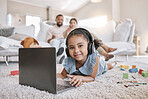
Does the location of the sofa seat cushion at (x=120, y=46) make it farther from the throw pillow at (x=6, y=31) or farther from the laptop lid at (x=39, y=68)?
the laptop lid at (x=39, y=68)

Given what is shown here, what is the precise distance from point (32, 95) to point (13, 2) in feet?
20.3

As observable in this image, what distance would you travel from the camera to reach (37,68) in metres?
0.70

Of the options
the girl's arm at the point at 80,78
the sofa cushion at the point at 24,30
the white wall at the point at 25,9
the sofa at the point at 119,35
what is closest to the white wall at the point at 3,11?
the white wall at the point at 25,9

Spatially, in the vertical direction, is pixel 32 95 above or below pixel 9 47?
below

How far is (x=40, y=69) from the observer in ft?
2.25

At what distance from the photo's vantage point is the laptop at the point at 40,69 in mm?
632

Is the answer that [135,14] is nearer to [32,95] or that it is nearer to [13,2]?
[13,2]

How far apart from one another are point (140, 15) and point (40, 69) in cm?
519

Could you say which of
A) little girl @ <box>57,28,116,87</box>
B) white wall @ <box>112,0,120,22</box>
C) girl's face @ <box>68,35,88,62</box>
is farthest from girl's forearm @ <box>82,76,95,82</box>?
white wall @ <box>112,0,120,22</box>

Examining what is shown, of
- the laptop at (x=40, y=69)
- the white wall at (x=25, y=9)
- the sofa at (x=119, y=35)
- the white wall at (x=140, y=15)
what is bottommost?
the laptop at (x=40, y=69)

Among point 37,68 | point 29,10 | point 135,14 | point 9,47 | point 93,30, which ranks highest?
point 29,10

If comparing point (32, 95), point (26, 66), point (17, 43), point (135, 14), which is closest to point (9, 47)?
point (17, 43)

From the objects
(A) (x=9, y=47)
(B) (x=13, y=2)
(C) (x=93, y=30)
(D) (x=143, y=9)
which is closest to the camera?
(A) (x=9, y=47)

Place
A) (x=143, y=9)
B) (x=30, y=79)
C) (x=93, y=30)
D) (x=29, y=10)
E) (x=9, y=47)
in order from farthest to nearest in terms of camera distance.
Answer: (x=29, y=10)
(x=143, y=9)
(x=93, y=30)
(x=9, y=47)
(x=30, y=79)
